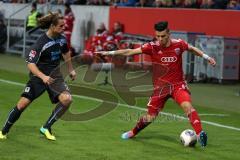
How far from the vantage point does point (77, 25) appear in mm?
31891

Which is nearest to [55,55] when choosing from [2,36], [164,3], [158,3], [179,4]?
[179,4]

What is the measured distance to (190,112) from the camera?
35.9 feet

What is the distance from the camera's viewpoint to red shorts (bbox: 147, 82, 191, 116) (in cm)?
Answer: 1109

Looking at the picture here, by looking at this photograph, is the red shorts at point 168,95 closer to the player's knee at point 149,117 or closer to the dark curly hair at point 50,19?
the player's knee at point 149,117

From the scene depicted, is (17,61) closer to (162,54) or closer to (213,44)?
(213,44)

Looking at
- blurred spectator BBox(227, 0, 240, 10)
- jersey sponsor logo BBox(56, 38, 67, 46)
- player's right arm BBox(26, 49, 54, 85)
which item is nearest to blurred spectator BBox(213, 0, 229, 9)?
blurred spectator BBox(227, 0, 240, 10)

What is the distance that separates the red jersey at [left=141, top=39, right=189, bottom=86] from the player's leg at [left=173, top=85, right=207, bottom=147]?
21cm

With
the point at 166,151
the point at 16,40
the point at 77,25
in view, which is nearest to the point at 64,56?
the point at 166,151

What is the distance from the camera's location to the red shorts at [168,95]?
36.4 ft

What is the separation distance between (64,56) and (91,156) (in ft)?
6.73

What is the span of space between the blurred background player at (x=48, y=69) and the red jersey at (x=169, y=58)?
1360 millimetres

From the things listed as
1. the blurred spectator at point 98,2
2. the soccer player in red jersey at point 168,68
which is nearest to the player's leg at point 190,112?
the soccer player in red jersey at point 168,68

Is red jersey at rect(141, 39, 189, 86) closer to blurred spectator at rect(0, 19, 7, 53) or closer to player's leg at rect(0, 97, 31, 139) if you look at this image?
player's leg at rect(0, 97, 31, 139)

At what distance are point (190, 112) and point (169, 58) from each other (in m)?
0.93
